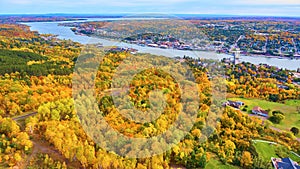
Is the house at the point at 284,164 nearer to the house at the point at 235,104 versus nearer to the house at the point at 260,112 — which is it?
the house at the point at 260,112

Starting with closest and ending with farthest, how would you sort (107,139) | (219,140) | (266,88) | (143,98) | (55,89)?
(107,139) → (219,140) → (143,98) → (55,89) → (266,88)

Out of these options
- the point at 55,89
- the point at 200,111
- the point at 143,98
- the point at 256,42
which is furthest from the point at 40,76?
the point at 256,42

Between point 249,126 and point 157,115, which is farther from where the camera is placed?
point 249,126

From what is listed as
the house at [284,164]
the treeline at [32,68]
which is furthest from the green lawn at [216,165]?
the treeline at [32,68]

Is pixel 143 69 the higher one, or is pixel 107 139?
pixel 143 69

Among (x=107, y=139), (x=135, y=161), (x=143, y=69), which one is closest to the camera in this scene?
(x=135, y=161)

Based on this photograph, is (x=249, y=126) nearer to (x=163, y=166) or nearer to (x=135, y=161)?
(x=163, y=166)

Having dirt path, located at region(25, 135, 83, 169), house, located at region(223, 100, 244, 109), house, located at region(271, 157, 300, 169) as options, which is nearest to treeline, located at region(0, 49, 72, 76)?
dirt path, located at region(25, 135, 83, 169)

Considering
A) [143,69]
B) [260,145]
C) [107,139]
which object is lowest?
[260,145]
